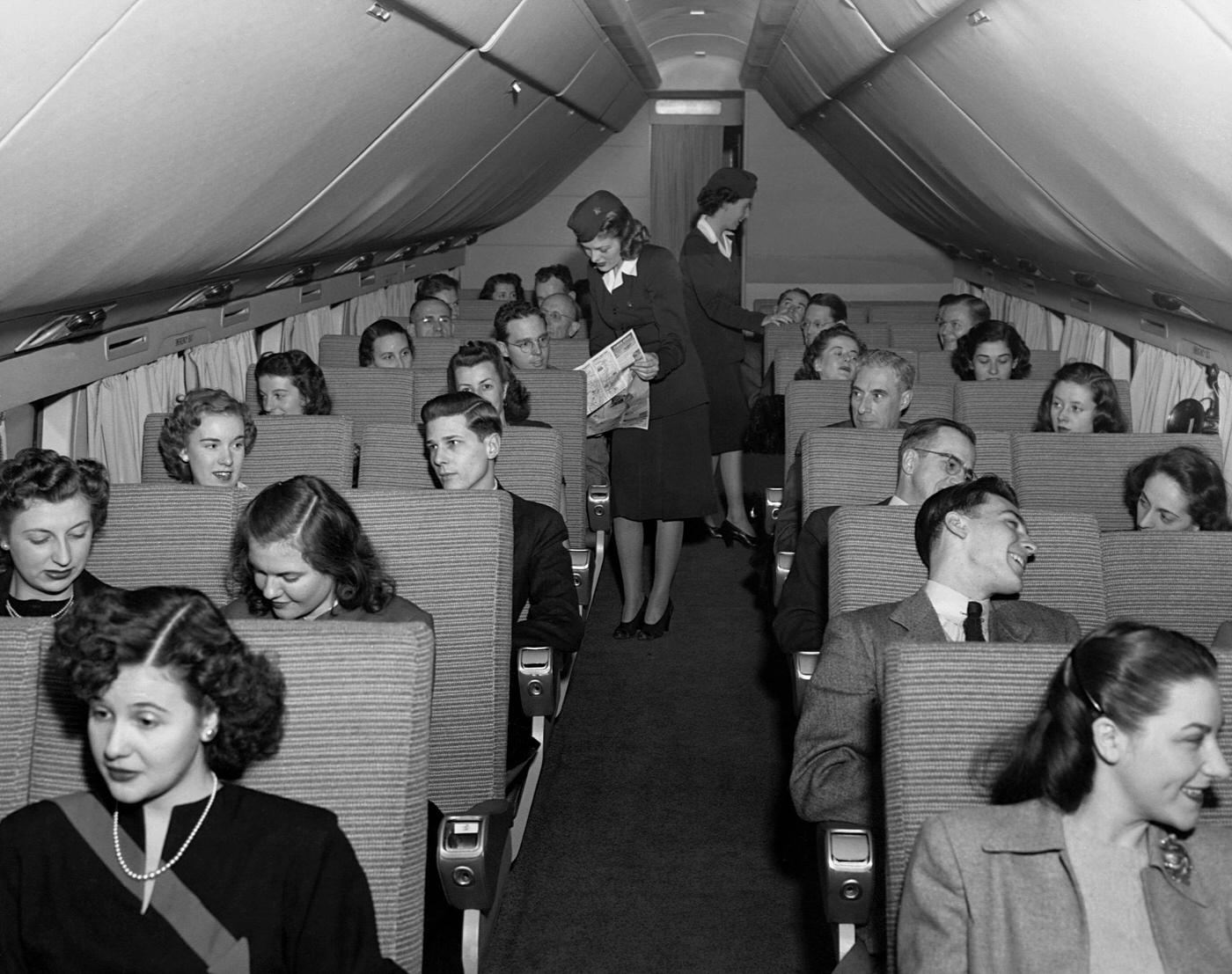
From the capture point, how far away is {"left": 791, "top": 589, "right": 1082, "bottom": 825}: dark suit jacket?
2.69 metres

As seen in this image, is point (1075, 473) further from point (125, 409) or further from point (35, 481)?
point (125, 409)

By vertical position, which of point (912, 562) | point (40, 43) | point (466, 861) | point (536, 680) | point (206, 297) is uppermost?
point (206, 297)

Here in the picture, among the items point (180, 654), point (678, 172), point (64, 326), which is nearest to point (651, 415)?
point (64, 326)

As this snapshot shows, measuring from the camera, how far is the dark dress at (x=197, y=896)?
1.93 meters

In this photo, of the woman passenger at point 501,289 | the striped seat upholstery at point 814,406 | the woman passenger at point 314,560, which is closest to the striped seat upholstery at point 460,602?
the woman passenger at point 314,560

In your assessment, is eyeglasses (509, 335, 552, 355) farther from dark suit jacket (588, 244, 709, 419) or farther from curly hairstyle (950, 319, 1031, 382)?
curly hairstyle (950, 319, 1031, 382)

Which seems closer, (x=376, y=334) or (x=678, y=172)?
(x=376, y=334)

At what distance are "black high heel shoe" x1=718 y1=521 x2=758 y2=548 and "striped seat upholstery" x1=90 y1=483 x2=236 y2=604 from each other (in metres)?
4.05

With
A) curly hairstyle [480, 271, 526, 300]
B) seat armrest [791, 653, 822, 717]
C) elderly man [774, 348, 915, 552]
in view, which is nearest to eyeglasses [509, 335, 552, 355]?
elderly man [774, 348, 915, 552]

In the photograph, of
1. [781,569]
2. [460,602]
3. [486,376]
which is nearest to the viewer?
[460,602]

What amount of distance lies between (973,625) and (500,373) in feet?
8.00

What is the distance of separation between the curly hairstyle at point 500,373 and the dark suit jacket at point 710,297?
6.95 ft

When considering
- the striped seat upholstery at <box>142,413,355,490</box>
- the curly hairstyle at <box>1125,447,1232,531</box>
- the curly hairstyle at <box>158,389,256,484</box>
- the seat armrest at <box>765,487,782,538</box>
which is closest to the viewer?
the curly hairstyle at <box>1125,447,1232,531</box>

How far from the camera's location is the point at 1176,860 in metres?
1.91
